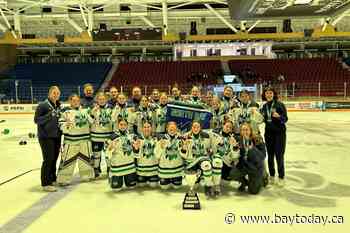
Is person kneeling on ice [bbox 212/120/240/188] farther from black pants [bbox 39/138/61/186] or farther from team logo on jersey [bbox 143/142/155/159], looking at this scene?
black pants [bbox 39/138/61/186]

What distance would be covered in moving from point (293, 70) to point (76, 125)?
2668cm

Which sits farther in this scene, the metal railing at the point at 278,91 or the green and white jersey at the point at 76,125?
the metal railing at the point at 278,91

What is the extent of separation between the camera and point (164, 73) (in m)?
31.1

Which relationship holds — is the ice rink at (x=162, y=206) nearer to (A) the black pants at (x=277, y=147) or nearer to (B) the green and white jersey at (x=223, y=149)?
(A) the black pants at (x=277, y=147)

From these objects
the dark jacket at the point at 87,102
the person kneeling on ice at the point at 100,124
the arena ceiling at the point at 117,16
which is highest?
the arena ceiling at the point at 117,16

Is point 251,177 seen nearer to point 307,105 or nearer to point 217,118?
point 217,118

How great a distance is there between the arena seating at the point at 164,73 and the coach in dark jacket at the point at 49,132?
22.5 meters

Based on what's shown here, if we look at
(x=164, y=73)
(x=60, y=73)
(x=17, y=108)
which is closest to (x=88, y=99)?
(x=17, y=108)

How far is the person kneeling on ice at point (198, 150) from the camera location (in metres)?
5.64

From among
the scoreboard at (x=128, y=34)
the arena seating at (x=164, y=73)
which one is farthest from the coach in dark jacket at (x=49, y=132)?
the scoreboard at (x=128, y=34)

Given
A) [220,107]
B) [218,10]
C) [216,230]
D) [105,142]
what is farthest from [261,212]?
[218,10]

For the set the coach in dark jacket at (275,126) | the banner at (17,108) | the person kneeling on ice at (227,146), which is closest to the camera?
the person kneeling on ice at (227,146)

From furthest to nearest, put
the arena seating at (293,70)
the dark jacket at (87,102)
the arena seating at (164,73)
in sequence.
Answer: the arena seating at (164,73)
the arena seating at (293,70)
the dark jacket at (87,102)

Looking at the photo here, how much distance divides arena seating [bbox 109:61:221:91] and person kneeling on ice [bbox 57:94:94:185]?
22.2 metres
